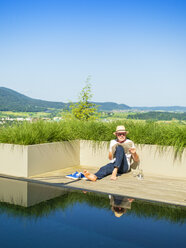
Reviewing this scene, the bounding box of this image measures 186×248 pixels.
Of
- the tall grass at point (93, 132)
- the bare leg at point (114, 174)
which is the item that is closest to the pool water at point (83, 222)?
the bare leg at point (114, 174)

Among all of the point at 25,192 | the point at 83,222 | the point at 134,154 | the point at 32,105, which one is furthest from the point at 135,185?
the point at 32,105

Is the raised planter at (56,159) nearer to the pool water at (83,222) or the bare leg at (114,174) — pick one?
the bare leg at (114,174)

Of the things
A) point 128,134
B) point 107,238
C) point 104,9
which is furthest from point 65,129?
point 104,9

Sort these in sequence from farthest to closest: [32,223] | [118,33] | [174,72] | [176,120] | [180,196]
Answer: [174,72] < [118,33] < [176,120] < [180,196] < [32,223]

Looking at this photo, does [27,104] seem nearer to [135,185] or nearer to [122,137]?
[122,137]

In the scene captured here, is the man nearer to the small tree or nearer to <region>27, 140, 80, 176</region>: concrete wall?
<region>27, 140, 80, 176</region>: concrete wall

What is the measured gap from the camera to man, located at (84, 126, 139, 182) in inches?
226

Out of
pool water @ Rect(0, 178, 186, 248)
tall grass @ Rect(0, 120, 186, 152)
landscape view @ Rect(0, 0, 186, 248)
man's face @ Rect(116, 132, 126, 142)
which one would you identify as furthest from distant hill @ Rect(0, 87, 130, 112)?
pool water @ Rect(0, 178, 186, 248)

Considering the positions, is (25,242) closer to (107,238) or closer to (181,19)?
(107,238)

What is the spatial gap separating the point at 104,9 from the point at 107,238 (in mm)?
15799

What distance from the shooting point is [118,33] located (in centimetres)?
1809

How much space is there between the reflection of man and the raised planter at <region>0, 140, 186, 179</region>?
2020 millimetres

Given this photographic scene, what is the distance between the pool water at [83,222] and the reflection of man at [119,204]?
0.09 ft

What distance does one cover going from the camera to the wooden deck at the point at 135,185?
14.8 ft
